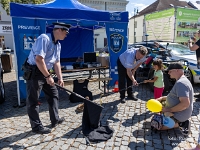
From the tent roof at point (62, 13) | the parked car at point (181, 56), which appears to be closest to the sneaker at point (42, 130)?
the tent roof at point (62, 13)

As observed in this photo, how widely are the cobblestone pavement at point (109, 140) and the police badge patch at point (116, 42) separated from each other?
2.14 m

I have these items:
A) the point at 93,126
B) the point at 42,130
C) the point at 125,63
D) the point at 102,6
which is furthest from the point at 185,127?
the point at 102,6

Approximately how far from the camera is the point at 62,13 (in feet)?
16.1

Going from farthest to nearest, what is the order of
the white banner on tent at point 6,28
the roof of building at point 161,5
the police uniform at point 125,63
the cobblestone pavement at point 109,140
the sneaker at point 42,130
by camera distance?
the roof of building at point 161,5
the white banner on tent at point 6,28
the police uniform at point 125,63
the sneaker at point 42,130
the cobblestone pavement at point 109,140

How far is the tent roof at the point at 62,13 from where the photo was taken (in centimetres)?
449

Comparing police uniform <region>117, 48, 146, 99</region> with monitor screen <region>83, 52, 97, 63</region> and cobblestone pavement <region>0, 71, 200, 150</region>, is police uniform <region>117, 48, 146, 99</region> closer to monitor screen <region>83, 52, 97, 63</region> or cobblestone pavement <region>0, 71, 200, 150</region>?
cobblestone pavement <region>0, 71, 200, 150</region>

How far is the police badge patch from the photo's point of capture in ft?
19.7

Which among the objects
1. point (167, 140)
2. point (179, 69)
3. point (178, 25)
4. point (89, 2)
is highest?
point (89, 2)

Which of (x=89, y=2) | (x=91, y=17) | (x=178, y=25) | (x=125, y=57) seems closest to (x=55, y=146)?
→ (x=125, y=57)

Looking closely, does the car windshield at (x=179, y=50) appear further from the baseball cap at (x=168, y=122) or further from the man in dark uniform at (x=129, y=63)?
the baseball cap at (x=168, y=122)

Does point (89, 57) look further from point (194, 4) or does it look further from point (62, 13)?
point (194, 4)

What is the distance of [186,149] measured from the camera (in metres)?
2.67

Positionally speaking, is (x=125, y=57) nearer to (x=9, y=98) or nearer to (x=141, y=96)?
(x=141, y=96)

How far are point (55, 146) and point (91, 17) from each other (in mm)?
3752
